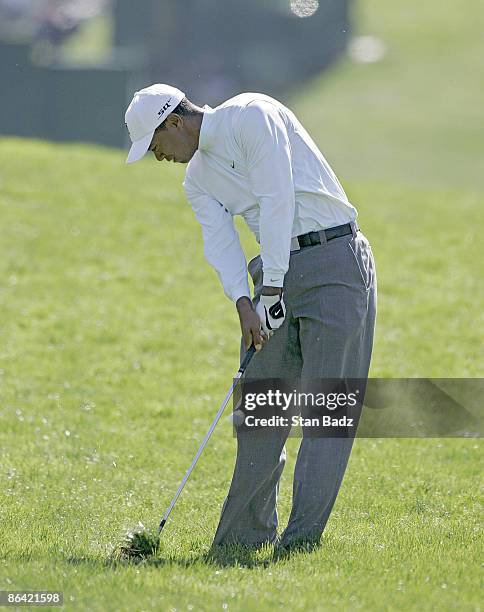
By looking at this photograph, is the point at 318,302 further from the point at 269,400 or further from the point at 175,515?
the point at 175,515

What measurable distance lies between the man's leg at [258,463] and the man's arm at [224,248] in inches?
5.9

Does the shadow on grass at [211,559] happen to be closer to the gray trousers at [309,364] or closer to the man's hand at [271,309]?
the gray trousers at [309,364]

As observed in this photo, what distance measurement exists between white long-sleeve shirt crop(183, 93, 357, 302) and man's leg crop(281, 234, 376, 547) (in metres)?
0.20

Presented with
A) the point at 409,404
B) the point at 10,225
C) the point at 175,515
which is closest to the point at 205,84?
the point at 10,225

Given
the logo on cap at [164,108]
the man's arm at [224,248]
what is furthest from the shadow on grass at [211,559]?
the logo on cap at [164,108]

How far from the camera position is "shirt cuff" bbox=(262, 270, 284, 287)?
548cm

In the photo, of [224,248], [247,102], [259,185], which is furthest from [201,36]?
[259,185]

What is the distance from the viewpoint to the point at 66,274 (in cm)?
1209

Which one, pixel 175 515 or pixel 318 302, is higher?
pixel 318 302

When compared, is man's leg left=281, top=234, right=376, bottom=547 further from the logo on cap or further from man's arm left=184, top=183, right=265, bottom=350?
the logo on cap

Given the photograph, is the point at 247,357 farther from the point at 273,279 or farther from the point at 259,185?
the point at 259,185

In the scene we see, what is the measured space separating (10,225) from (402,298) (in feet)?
15.5

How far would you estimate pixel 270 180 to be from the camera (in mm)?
5383

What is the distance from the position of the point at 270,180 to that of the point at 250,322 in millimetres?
737
